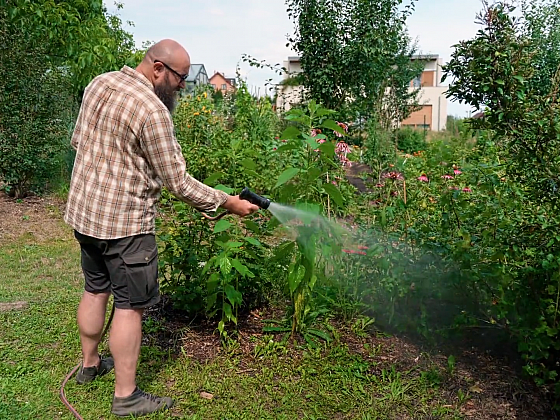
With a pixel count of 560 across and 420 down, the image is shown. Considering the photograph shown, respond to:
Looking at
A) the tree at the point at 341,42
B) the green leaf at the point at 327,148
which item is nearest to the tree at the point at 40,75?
the tree at the point at 341,42

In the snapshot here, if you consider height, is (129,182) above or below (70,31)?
below

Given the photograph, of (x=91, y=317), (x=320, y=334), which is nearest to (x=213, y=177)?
(x=91, y=317)

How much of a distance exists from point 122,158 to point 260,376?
149 centimetres

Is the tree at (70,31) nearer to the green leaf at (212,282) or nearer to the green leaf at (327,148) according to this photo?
the green leaf at (212,282)

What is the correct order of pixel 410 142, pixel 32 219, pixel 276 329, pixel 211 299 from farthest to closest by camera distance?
pixel 410 142 → pixel 32 219 → pixel 276 329 → pixel 211 299

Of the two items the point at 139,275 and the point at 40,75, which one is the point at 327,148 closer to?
the point at 139,275

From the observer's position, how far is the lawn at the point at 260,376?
2844mm

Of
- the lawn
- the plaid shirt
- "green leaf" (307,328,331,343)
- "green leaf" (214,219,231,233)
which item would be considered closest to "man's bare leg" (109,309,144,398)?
the lawn

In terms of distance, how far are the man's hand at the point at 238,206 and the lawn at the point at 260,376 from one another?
0.98 meters

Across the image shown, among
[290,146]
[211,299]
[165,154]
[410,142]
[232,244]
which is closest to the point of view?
[165,154]

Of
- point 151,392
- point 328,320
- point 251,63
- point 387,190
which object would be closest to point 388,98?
point 251,63

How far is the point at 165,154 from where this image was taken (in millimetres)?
2613

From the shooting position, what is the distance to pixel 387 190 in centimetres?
437

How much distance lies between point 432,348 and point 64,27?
6318 mm
